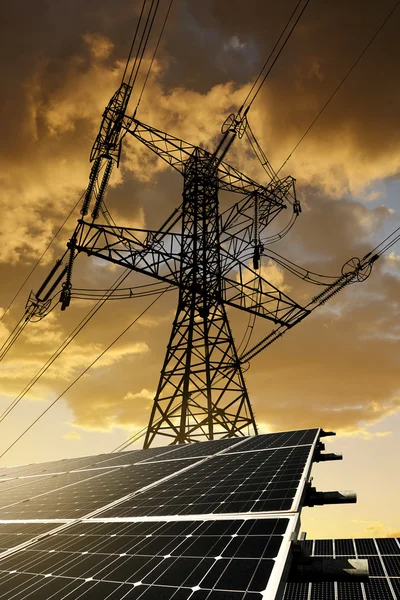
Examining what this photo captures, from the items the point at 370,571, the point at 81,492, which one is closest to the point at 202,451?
the point at 81,492

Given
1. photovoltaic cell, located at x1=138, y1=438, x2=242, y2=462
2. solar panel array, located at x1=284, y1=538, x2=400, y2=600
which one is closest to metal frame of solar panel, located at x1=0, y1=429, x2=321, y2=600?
photovoltaic cell, located at x1=138, y1=438, x2=242, y2=462

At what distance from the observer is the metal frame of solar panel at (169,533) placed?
3137 mm

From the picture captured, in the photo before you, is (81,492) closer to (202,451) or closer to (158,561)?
(202,451)

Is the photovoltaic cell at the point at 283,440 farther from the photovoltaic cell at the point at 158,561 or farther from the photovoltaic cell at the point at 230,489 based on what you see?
the photovoltaic cell at the point at 158,561

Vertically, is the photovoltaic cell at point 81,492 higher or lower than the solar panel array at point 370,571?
higher

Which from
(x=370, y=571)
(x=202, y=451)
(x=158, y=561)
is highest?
(x=202, y=451)

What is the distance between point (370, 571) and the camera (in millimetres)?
8148

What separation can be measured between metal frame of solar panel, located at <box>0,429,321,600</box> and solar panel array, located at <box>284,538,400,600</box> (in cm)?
285

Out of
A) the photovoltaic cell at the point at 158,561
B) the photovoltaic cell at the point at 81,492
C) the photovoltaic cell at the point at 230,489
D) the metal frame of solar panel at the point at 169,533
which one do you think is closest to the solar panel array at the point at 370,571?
the photovoltaic cell at the point at 230,489

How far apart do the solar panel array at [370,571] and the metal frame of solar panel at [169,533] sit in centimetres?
285

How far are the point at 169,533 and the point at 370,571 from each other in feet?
20.7

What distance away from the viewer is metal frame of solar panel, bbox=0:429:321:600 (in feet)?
10.3

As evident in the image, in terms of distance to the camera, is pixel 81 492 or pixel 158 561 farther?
pixel 81 492

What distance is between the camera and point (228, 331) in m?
18.1
